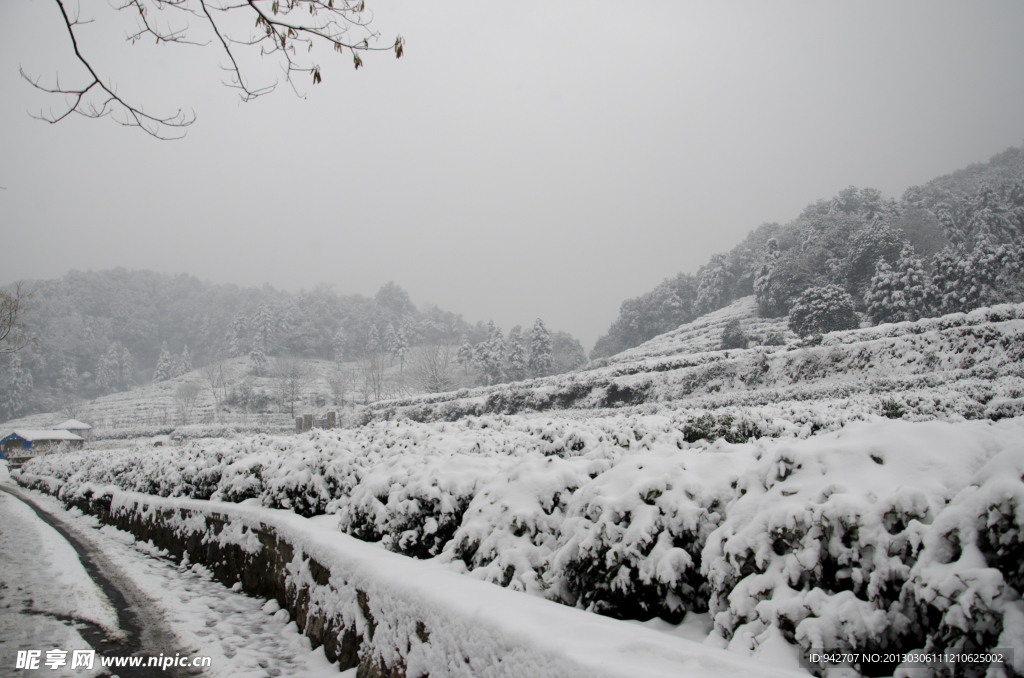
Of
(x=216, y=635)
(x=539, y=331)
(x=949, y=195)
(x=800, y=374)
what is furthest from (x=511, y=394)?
(x=949, y=195)

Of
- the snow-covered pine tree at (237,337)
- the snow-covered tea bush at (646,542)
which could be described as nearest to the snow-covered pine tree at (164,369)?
the snow-covered pine tree at (237,337)

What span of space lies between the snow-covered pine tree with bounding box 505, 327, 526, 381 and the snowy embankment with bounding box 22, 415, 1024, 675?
2147 inches

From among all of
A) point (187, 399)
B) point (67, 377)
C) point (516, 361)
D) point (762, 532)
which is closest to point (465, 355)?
point (516, 361)

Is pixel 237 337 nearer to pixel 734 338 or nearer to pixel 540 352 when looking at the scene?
pixel 540 352

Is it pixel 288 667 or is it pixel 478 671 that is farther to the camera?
pixel 288 667

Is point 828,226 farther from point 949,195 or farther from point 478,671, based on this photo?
point 478,671

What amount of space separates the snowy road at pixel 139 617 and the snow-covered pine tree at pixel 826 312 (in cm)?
4018

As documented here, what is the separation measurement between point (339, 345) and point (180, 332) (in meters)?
44.1

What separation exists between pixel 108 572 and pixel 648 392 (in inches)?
667

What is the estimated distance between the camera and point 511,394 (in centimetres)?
2334

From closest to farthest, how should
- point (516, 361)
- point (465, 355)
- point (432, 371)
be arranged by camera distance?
point (432, 371), point (516, 361), point (465, 355)

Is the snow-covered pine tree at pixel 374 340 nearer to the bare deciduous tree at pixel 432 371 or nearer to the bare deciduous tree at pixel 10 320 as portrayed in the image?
the bare deciduous tree at pixel 432 371

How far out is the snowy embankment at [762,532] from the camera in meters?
1.62

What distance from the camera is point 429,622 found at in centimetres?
236
